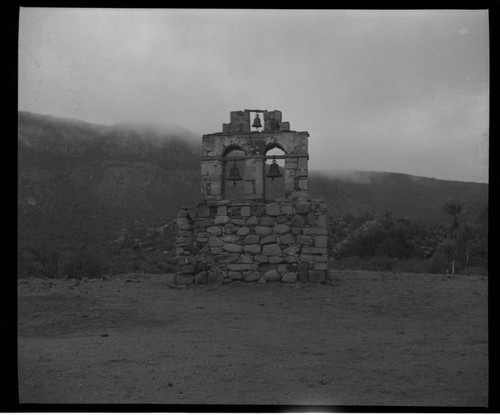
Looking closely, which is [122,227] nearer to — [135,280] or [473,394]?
[135,280]

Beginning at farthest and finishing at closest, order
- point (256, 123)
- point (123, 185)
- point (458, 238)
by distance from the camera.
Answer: point (123, 185), point (458, 238), point (256, 123)

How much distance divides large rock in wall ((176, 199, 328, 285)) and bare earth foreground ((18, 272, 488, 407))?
71cm

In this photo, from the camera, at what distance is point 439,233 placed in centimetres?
2405

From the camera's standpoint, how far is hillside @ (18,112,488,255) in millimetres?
29438

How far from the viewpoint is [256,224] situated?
10445 millimetres

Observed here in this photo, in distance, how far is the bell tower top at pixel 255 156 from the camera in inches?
433

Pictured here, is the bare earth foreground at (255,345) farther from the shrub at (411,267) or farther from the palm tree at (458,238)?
the palm tree at (458,238)

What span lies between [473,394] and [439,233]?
71.1 ft

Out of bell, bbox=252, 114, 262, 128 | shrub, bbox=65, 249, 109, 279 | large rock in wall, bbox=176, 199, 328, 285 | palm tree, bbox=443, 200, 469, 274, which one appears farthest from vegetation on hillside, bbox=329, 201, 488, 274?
shrub, bbox=65, 249, 109, 279

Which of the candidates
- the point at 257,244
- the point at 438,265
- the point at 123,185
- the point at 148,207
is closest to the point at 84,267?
the point at 257,244

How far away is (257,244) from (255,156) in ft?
6.98

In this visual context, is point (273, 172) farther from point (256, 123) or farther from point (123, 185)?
point (123, 185)

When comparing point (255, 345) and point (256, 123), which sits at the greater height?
point (256, 123)
